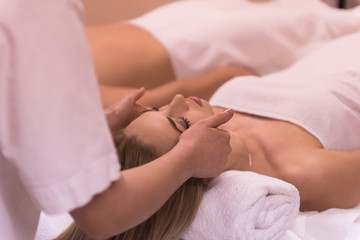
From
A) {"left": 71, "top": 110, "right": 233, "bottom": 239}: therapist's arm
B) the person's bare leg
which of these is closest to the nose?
{"left": 71, "top": 110, "right": 233, "bottom": 239}: therapist's arm

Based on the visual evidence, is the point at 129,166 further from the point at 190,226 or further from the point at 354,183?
the point at 354,183

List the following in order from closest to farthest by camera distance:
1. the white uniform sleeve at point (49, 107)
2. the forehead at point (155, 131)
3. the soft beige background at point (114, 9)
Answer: the white uniform sleeve at point (49, 107) < the forehead at point (155, 131) < the soft beige background at point (114, 9)

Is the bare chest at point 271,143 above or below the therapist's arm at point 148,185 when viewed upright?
below

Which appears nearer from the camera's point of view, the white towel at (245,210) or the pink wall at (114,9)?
the white towel at (245,210)

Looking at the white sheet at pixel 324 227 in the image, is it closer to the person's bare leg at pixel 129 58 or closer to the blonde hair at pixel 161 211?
the blonde hair at pixel 161 211

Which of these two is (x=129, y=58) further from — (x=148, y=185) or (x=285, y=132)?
(x=148, y=185)

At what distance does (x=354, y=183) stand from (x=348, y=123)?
0.24 m

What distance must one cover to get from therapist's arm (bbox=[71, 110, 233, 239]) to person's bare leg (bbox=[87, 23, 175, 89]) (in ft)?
3.09

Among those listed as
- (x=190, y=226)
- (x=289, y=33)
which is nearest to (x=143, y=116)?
(x=190, y=226)

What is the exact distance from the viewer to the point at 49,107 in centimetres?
59

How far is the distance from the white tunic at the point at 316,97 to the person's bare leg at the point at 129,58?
366 mm

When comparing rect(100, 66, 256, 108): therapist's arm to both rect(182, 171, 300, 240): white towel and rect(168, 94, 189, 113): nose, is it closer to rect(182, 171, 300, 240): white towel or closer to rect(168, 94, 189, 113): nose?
rect(168, 94, 189, 113): nose

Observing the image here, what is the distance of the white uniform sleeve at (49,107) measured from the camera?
0.59m

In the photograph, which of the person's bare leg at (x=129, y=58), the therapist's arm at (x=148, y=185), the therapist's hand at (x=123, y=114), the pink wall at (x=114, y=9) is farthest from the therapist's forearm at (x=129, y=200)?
the pink wall at (x=114, y=9)
